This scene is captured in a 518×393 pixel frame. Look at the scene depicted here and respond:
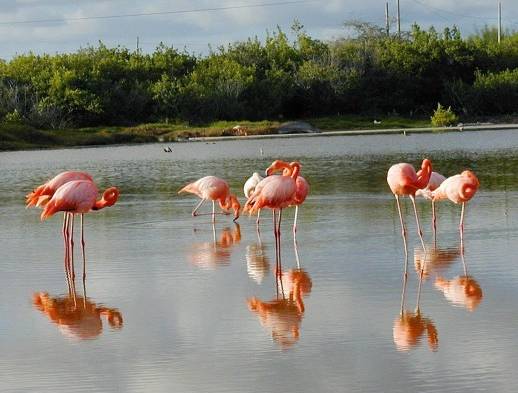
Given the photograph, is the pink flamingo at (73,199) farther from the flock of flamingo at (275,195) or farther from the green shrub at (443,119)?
the green shrub at (443,119)

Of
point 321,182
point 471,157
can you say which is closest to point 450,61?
point 471,157

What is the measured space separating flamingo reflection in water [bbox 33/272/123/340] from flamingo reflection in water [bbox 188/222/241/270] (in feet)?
5.66

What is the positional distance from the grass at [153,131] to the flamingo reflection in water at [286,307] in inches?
1518

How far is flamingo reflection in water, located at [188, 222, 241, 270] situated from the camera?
11.2 m

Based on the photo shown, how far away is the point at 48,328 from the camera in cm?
827

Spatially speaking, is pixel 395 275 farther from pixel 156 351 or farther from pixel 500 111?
pixel 500 111

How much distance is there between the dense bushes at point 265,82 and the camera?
6191 centimetres

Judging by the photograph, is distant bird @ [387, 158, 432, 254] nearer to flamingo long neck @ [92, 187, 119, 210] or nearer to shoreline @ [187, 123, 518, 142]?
flamingo long neck @ [92, 187, 119, 210]

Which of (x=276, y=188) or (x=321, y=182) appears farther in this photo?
(x=321, y=182)

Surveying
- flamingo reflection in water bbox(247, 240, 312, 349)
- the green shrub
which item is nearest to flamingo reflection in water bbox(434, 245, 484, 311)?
flamingo reflection in water bbox(247, 240, 312, 349)

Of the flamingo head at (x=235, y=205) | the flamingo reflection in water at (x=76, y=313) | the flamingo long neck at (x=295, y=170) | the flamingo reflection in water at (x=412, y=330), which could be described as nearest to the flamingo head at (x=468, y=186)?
the flamingo long neck at (x=295, y=170)

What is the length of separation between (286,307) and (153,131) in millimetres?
47021

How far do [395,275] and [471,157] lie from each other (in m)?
19.5

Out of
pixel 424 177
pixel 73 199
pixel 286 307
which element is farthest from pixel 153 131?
pixel 286 307
